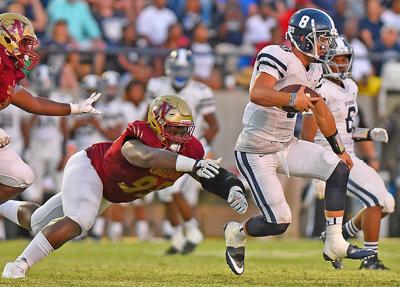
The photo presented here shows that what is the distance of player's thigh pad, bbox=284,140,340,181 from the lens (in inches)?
297

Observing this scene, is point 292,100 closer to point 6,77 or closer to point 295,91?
point 295,91

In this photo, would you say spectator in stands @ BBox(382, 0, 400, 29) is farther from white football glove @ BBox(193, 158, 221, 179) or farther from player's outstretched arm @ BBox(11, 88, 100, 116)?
white football glove @ BBox(193, 158, 221, 179)

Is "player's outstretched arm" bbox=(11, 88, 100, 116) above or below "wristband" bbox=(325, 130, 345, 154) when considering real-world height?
above

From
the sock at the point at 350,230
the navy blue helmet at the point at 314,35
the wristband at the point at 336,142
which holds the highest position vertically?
the navy blue helmet at the point at 314,35

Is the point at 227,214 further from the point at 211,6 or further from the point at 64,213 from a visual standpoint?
the point at 64,213

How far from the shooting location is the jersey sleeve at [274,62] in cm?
734

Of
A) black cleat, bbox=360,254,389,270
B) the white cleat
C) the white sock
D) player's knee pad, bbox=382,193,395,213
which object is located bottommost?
the white sock

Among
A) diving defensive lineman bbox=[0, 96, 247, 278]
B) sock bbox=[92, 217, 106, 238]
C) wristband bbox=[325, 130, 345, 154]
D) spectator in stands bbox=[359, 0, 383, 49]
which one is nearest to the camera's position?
diving defensive lineman bbox=[0, 96, 247, 278]

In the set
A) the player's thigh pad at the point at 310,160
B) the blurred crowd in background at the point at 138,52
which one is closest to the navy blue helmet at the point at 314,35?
the player's thigh pad at the point at 310,160

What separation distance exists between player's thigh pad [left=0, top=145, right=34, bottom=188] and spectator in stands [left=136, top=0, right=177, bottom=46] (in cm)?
716

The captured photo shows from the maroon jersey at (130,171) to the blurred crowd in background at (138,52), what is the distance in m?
5.04

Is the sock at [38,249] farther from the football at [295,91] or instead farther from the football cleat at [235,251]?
the football at [295,91]

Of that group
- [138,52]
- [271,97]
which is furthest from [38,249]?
[138,52]

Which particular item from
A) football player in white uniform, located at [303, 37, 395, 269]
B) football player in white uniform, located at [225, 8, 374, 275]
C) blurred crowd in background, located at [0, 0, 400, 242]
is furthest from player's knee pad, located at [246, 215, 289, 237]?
blurred crowd in background, located at [0, 0, 400, 242]
